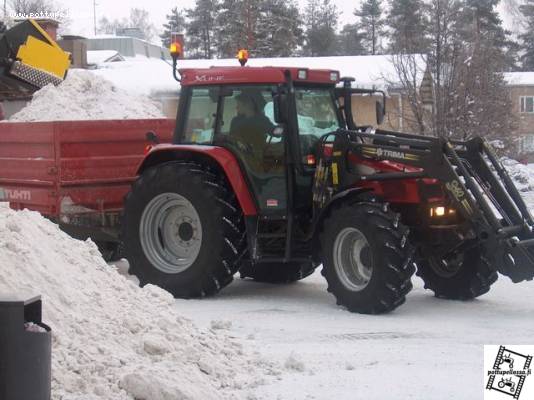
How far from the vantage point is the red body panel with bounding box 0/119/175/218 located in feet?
35.8

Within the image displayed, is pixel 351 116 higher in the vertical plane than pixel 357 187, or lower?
higher

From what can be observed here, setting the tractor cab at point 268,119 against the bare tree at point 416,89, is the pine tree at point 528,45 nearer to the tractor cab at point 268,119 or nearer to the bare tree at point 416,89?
the bare tree at point 416,89

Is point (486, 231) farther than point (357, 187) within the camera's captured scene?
No

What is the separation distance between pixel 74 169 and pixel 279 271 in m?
2.59

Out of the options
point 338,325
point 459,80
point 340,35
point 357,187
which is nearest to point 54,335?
point 338,325

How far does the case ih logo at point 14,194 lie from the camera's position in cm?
1110

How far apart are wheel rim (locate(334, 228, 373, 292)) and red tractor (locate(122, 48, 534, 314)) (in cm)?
1


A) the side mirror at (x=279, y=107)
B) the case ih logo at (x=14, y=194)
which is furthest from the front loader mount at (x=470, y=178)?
the case ih logo at (x=14, y=194)

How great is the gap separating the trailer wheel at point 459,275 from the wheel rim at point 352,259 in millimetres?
746

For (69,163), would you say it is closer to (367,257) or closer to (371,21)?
(367,257)

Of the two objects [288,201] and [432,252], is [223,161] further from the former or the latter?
[432,252]

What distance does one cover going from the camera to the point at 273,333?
26.1 ft

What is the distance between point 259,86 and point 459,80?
14.6 m

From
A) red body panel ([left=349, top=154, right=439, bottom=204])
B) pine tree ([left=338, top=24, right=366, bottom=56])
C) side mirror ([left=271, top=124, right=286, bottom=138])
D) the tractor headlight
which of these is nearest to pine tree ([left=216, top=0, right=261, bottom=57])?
pine tree ([left=338, top=24, right=366, bottom=56])
